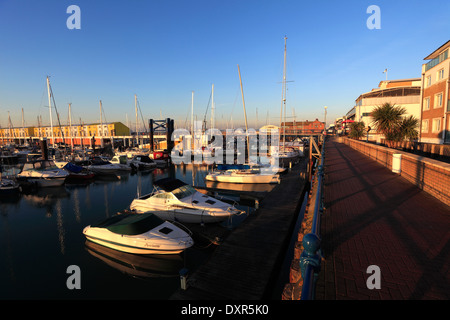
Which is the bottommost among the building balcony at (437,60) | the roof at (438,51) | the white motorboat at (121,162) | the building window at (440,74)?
the white motorboat at (121,162)

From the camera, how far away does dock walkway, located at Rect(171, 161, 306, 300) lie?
7.27 metres

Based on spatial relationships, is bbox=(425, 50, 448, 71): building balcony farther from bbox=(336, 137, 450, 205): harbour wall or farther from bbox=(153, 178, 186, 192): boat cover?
bbox=(153, 178, 186, 192): boat cover

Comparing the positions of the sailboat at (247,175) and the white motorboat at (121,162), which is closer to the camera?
the sailboat at (247,175)

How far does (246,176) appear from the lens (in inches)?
1064

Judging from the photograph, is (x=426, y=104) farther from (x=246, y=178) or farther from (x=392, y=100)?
(x=392, y=100)

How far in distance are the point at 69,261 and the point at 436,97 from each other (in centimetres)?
4044

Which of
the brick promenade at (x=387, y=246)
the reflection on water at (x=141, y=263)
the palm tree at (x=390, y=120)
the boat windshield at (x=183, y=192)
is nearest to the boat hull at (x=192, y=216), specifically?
the boat windshield at (x=183, y=192)

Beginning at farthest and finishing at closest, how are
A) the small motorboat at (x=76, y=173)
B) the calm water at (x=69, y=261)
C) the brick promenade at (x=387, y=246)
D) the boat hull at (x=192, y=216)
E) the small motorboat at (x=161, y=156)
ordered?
the small motorboat at (x=161, y=156) < the small motorboat at (x=76, y=173) < the boat hull at (x=192, y=216) < the calm water at (x=69, y=261) < the brick promenade at (x=387, y=246)

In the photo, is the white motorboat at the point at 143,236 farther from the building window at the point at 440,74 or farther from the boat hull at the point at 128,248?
the building window at the point at 440,74

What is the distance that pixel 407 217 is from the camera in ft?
26.1

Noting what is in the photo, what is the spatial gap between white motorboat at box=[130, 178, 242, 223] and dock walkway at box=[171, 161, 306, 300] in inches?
102

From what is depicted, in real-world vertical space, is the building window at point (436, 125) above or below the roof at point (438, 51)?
below

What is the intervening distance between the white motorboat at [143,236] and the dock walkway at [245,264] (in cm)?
282

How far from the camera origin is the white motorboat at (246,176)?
2664 centimetres
